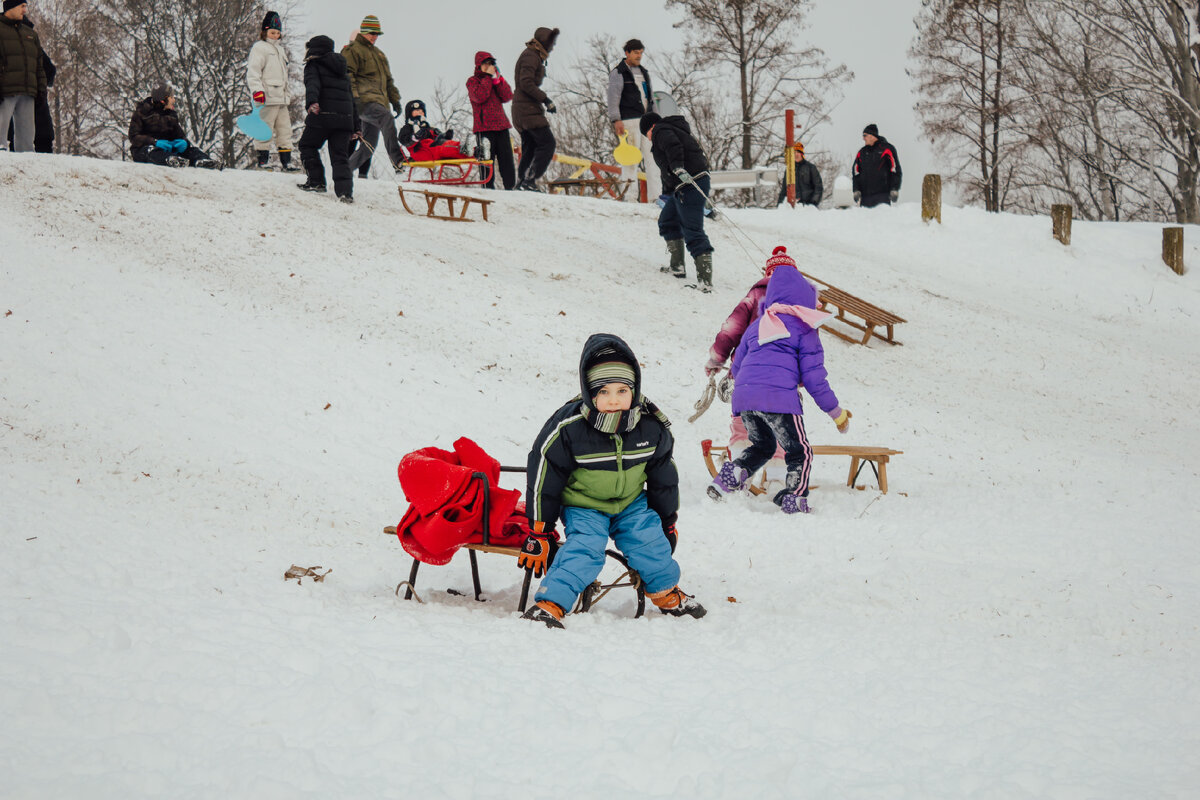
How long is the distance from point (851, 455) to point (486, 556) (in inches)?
114

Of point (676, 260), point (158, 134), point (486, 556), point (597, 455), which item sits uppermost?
point (158, 134)

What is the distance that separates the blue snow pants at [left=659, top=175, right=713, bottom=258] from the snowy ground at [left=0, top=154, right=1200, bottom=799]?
613 millimetres

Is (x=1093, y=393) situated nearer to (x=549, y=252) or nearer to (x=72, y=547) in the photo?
(x=549, y=252)

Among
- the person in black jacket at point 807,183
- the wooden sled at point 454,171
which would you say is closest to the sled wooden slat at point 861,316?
the wooden sled at point 454,171

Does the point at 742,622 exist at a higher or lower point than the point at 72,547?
lower

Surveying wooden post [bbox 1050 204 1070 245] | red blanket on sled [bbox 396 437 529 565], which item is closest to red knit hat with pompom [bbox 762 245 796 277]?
red blanket on sled [bbox 396 437 529 565]

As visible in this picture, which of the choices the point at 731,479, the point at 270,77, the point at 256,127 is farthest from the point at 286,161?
the point at 731,479

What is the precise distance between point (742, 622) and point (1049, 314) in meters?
10.3

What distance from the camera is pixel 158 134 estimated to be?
10930 millimetres

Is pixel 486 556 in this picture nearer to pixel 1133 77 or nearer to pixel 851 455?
pixel 851 455

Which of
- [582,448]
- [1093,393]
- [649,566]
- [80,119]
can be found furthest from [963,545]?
[80,119]

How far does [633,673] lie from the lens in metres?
2.97

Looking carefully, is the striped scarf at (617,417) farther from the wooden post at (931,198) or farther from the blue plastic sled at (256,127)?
the wooden post at (931,198)

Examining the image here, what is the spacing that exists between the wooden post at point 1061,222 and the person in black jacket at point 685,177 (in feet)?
22.9
